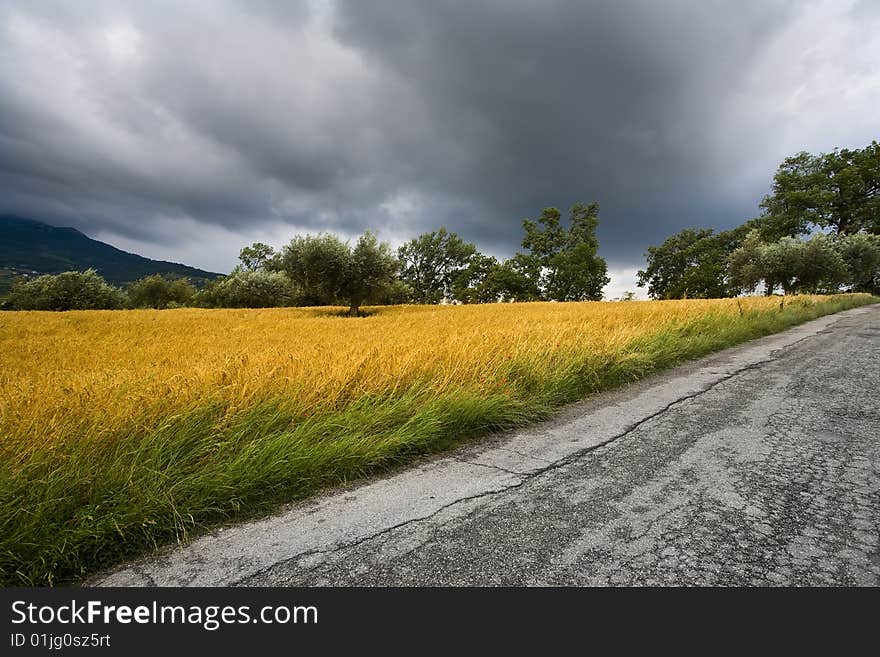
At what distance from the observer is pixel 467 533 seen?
213cm

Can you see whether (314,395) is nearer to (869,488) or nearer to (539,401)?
(539,401)

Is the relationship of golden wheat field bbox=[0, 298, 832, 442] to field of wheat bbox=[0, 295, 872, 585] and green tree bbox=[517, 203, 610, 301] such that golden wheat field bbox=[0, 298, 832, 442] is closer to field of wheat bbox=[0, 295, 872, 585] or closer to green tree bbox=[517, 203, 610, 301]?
field of wheat bbox=[0, 295, 872, 585]

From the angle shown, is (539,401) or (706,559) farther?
(539,401)

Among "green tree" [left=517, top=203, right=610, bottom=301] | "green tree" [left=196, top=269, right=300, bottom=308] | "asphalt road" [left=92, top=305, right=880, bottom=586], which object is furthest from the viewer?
"green tree" [left=517, top=203, right=610, bottom=301]

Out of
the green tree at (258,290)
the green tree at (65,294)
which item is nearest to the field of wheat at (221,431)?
the green tree at (258,290)

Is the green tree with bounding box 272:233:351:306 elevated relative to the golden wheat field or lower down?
elevated

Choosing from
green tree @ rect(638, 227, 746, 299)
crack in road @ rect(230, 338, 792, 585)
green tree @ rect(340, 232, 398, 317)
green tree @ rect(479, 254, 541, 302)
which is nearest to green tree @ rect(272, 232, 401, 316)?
green tree @ rect(340, 232, 398, 317)

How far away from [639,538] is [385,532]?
131cm

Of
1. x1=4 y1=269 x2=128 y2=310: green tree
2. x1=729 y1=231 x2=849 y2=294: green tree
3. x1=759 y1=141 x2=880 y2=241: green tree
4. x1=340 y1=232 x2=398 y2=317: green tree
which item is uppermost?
x1=759 y1=141 x2=880 y2=241: green tree

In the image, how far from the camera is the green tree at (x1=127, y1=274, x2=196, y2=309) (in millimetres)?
54688

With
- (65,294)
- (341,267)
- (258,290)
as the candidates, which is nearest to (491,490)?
(341,267)

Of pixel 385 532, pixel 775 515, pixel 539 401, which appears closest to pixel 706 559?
pixel 775 515

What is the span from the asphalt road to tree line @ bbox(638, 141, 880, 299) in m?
41.4

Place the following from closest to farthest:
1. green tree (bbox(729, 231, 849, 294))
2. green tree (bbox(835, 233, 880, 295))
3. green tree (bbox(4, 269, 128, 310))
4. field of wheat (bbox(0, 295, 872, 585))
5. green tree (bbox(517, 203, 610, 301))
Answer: field of wheat (bbox(0, 295, 872, 585))
green tree (bbox(729, 231, 849, 294))
green tree (bbox(4, 269, 128, 310))
green tree (bbox(835, 233, 880, 295))
green tree (bbox(517, 203, 610, 301))
